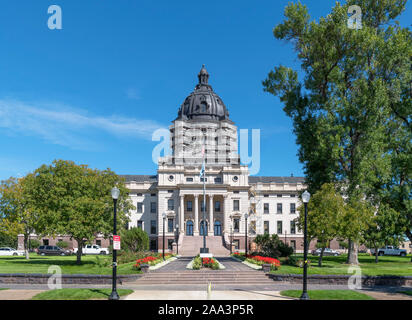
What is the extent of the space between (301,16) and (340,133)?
10.7m

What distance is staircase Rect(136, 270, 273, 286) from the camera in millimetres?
24098

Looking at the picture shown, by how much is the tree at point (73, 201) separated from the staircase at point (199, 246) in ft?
77.2

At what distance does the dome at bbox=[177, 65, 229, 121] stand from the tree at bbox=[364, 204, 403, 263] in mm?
52922

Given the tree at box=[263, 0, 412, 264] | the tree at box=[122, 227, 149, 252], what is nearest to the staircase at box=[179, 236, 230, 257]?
the tree at box=[122, 227, 149, 252]

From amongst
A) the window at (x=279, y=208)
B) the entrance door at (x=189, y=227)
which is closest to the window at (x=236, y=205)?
the entrance door at (x=189, y=227)

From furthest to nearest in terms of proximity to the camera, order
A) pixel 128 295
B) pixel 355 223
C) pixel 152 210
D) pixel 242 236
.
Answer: pixel 152 210 < pixel 242 236 < pixel 355 223 < pixel 128 295

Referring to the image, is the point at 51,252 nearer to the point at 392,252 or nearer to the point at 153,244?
the point at 153,244

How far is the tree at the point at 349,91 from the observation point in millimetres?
31406

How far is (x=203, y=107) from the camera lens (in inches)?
3575

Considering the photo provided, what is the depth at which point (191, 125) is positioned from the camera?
287 ft

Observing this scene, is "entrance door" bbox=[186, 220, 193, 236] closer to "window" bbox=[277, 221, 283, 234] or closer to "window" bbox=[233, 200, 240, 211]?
"window" bbox=[233, 200, 240, 211]
